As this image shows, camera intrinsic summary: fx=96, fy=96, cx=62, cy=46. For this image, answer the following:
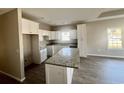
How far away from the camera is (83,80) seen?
300cm

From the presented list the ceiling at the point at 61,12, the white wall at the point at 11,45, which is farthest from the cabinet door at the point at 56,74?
the ceiling at the point at 61,12

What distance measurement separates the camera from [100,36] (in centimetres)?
620

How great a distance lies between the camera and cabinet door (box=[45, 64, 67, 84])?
2057 millimetres

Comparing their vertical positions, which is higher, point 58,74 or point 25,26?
point 25,26

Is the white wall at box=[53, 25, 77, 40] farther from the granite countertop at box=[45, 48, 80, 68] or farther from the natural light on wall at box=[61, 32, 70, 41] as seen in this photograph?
the granite countertop at box=[45, 48, 80, 68]

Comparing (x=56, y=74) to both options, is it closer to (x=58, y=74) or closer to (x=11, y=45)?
(x=58, y=74)

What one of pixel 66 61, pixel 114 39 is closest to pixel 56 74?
pixel 66 61

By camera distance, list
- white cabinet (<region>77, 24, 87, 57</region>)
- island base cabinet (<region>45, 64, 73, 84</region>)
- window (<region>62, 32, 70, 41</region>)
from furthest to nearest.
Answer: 1. window (<region>62, 32, 70, 41</region>)
2. white cabinet (<region>77, 24, 87, 57</region>)
3. island base cabinet (<region>45, 64, 73, 84</region>)

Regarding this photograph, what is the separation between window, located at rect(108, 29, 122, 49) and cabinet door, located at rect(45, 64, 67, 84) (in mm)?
4941

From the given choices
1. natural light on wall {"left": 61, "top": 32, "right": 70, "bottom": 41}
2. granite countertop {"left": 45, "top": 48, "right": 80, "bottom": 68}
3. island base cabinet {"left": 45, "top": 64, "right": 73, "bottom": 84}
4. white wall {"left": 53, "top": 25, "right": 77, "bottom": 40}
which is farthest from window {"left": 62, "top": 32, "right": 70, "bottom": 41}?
island base cabinet {"left": 45, "top": 64, "right": 73, "bottom": 84}

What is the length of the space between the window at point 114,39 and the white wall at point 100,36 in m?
0.23

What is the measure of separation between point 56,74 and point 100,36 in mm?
4978
